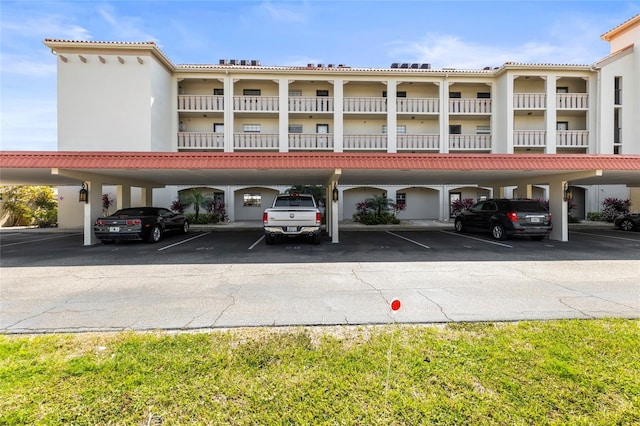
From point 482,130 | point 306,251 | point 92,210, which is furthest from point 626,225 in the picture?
point 92,210

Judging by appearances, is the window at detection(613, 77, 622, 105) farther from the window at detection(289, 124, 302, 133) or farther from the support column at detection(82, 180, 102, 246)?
the support column at detection(82, 180, 102, 246)

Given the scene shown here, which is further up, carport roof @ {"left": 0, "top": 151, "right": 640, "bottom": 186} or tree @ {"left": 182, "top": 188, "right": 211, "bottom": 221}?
carport roof @ {"left": 0, "top": 151, "right": 640, "bottom": 186}

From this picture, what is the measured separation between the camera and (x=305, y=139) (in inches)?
907

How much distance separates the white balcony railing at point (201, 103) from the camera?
22.8 metres

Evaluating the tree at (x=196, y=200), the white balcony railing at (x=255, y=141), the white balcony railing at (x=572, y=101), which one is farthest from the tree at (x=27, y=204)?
the white balcony railing at (x=572, y=101)

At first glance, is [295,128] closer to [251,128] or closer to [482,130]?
[251,128]

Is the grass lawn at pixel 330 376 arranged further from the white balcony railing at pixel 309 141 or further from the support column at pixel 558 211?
the white balcony railing at pixel 309 141

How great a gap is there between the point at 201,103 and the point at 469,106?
2011 centimetres

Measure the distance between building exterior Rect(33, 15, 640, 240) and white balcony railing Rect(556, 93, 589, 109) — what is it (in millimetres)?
Answer: 75

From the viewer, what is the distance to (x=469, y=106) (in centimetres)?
2355

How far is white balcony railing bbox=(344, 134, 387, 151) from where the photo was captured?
2317cm

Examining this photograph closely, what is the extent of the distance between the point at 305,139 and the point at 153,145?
10165mm

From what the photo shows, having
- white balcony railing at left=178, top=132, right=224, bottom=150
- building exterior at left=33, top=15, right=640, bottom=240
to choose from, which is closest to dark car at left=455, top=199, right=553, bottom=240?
building exterior at left=33, top=15, right=640, bottom=240

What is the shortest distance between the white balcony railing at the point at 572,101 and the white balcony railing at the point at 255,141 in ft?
69.6
